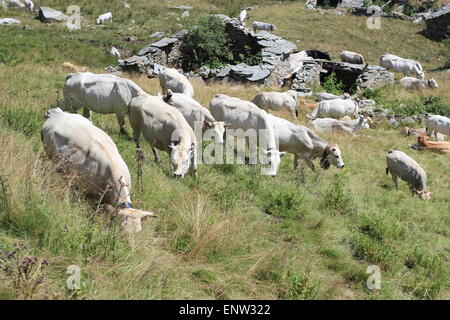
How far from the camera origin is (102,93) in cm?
1053

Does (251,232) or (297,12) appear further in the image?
(297,12)

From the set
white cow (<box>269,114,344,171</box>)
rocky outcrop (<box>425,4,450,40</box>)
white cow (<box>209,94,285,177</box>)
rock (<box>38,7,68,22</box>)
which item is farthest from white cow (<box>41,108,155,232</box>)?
rocky outcrop (<box>425,4,450,40</box>)

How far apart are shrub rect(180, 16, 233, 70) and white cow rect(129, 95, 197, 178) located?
16.0 meters

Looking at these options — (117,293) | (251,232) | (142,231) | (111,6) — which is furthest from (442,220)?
(111,6)

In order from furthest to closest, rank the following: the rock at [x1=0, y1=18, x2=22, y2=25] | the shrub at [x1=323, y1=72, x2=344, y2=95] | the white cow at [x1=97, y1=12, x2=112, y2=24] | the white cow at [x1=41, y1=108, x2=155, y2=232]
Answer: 1. the white cow at [x1=97, y1=12, x2=112, y2=24]
2. the rock at [x1=0, y1=18, x2=22, y2=25]
3. the shrub at [x1=323, y1=72, x2=344, y2=95]
4. the white cow at [x1=41, y1=108, x2=155, y2=232]

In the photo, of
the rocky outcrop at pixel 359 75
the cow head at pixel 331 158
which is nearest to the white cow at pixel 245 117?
the cow head at pixel 331 158

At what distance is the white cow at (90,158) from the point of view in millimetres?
5949

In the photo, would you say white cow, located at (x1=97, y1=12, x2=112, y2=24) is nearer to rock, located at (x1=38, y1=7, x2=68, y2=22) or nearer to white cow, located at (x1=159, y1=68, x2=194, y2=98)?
rock, located at (x1=38, y1=7, x2=68, y2=22)

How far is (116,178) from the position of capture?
19.7 ft

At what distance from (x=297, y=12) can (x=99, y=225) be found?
125 feet

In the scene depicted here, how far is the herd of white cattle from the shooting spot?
6148mm

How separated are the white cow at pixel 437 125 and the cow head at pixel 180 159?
13854 millimetres
